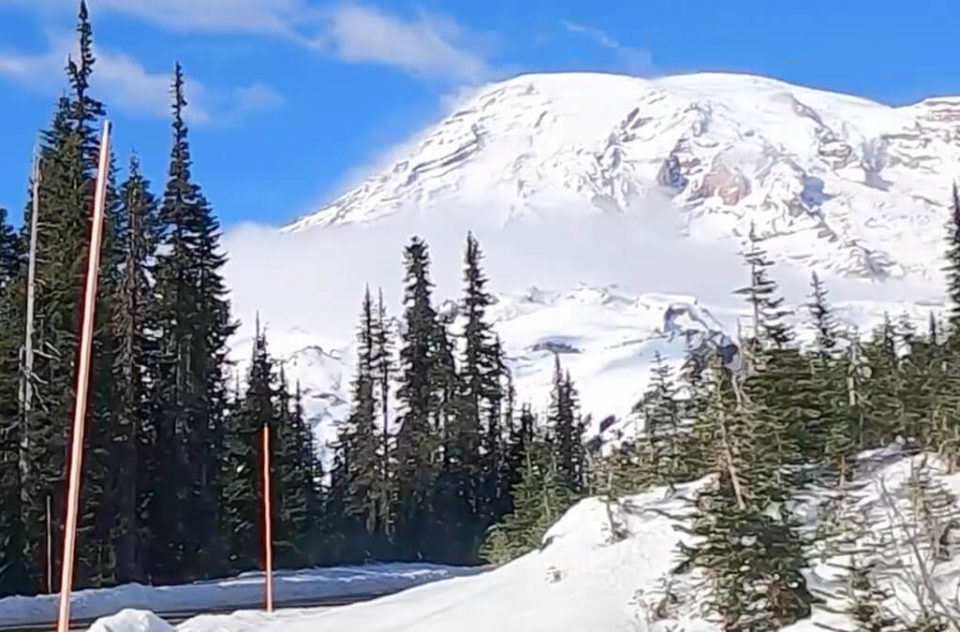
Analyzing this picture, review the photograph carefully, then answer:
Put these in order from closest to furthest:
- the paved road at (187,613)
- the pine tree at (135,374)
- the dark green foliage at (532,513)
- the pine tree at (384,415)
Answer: the paved road at (187,613) → the dark green foliage at (532,513) → the pine tree at (135,374) → the pine tree at (384,415)

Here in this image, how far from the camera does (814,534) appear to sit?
13.8m

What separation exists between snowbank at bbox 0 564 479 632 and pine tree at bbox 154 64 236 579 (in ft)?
14.4

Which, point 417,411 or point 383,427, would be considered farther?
point 383,427

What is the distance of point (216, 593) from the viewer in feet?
97.9

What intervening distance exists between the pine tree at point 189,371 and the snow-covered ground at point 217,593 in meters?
4.73

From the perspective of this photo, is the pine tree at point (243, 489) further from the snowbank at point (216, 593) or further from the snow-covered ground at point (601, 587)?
the snow-covered ground at point (601, 587)

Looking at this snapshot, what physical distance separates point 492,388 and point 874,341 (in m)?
37.1

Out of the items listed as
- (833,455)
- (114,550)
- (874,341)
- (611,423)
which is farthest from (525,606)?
(611,423)

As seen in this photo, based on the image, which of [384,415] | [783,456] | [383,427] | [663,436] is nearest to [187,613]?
[663,436]

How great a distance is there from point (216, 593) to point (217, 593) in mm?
49

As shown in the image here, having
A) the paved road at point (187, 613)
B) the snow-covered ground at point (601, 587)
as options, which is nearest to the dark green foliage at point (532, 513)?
the paved road at point (187, 613)

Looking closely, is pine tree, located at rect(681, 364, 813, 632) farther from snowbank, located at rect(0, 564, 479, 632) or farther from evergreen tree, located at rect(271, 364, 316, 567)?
evergreen tree, located at rect(271, 364, 316, 567)

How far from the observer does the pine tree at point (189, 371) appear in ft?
133

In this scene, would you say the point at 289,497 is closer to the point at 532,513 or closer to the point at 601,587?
the point at 532,513
